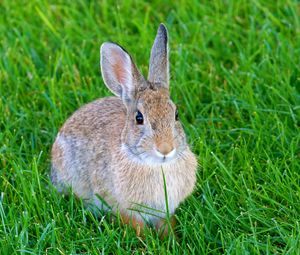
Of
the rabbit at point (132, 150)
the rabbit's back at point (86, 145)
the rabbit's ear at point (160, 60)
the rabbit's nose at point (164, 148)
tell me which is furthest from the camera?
the rabbit's back at point (86, 145)

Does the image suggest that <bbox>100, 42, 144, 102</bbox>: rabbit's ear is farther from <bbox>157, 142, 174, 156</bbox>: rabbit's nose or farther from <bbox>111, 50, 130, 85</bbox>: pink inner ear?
<bbox>157, 142, 174, 156</bbox>: rabbit's nose

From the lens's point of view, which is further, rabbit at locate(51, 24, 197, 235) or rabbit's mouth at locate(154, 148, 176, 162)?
rabbit at locate(51, 24, 197, 235)

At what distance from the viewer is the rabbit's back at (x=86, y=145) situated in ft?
15.5

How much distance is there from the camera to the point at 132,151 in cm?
432

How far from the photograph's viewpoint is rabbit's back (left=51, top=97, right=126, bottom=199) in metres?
4.72

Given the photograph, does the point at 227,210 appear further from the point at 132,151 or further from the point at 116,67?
the point at 116,67

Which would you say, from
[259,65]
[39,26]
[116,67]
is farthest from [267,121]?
[39,26]

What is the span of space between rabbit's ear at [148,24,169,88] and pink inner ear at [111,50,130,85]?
0.15 meters

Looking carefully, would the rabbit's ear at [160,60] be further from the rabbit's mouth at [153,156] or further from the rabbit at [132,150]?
the rabbit's mouth at [153,156]

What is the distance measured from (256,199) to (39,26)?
276 centimetres

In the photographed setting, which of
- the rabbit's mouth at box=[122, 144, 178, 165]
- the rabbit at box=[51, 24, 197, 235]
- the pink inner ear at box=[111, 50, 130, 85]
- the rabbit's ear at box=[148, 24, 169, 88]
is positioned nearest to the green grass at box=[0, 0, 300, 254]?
the rabbit at box=[51, 24, 197, 235]

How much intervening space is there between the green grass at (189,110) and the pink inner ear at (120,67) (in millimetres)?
672

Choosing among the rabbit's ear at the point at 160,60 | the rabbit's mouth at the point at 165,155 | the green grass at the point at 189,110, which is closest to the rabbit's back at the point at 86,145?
the green grass at the point at 189,110

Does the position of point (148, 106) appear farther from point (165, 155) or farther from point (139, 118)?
point (165, 155)
